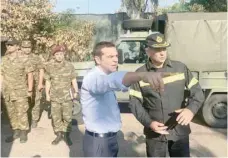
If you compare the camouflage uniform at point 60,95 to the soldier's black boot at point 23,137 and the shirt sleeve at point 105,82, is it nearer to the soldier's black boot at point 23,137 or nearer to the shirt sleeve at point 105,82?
the soldier's black boot at point 23,137

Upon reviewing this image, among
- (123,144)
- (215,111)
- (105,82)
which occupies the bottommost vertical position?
(123,144)

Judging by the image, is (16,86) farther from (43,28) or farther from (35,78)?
(43,28)

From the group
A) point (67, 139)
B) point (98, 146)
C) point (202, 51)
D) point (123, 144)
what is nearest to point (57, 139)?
point (67, 139)

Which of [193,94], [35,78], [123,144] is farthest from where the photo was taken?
[35,78]

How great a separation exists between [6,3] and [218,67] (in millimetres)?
7255

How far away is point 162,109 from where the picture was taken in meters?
3.18

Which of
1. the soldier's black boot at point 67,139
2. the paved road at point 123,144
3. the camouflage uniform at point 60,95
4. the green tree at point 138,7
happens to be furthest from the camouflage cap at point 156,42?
the green tree at point 138,7

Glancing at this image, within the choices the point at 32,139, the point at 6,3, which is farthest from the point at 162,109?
the point at 6,3

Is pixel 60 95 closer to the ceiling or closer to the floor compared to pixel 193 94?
closer to the floor

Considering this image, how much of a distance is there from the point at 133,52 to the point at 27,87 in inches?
92.7

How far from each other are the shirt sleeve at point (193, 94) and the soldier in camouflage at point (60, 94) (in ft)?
8.84

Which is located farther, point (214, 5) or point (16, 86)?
point (214, 5)

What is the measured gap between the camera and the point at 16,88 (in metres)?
5.86

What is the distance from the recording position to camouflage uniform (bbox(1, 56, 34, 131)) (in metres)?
A: 5.84
